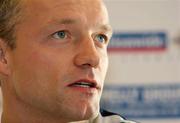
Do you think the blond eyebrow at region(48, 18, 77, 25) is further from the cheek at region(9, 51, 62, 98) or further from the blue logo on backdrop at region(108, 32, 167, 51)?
the blue logo on backdrop at region(108, 32, 167, 51)

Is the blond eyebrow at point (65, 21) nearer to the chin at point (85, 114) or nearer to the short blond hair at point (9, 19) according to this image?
the short blond hair at point (9, 19)

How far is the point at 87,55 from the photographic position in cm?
101

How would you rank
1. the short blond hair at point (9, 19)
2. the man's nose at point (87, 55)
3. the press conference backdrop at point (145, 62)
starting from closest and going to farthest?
1. the man's nose at point (87, 55)
2. the short blond hair at point (9, 19)
3. the press conference backdrop at point (145, 62)

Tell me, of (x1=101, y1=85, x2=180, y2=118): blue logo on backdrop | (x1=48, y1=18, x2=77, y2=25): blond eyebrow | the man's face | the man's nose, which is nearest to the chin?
A: the man's face

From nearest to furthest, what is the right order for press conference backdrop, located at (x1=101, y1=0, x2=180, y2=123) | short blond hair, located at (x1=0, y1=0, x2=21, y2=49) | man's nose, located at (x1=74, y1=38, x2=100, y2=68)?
man's nose, located at (x1=74, y1=38, x2=100, y2=68), short blond hair, located at (x1=0, y1=0, x2=21, y2=49), press conference backdrop, located at (x1=101, y1=0, x2=180, y2=123)

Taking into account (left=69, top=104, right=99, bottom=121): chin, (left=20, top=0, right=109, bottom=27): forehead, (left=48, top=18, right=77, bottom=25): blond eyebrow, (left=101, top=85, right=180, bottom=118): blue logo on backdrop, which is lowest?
(left=101, top=85, right=180, bottom=118): blue logo on backdrop

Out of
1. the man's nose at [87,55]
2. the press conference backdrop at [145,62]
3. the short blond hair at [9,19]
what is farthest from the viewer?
the press conference backdrop at [145,62]

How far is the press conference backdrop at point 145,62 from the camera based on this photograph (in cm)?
212

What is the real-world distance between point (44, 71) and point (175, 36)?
3.95 feet

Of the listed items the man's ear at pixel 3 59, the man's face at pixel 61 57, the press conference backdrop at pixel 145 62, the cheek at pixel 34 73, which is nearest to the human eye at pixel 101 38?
the man's face at pixel 61 57

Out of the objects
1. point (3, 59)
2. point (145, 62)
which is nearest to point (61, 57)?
point (3, 59)

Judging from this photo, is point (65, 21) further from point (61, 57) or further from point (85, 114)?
point (85, 114)

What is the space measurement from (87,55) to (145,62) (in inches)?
45.3

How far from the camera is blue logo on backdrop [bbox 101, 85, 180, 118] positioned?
2.13 metres
